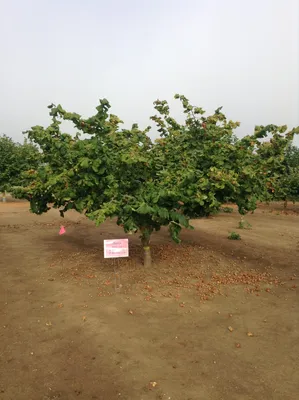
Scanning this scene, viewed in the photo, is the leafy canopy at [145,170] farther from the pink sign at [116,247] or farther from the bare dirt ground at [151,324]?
the bare dirt ground at [151,324]

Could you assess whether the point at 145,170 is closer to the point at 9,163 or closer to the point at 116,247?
the point at 116,247

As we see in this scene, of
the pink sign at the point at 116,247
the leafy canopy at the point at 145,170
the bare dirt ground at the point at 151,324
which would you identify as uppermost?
the leafy canopy at the point at 145,170

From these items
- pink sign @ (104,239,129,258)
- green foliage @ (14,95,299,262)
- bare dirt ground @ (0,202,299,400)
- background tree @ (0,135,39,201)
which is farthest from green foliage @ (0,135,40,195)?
pink sign @ (104,239,129,258)

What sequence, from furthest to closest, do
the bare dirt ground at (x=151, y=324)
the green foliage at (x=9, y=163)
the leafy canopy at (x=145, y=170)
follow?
the green foliage at (x=9, y=163)
the leafy canopy at (x=145, y=170)
the bare dirt ground at (x=151, y=324)

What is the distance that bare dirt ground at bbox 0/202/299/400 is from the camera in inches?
175

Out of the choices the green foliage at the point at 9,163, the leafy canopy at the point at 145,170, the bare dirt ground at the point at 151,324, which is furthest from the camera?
the green foliage at the point at 9,163

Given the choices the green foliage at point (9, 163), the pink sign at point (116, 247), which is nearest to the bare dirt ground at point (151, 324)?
the pink sign at point (116, 247)

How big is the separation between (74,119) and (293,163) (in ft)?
82.4

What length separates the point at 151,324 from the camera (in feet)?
20.3

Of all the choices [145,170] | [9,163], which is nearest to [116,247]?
[145,170]

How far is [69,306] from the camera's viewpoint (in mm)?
6922

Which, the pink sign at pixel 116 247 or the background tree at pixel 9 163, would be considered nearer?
the pink sign at pixel 116 247

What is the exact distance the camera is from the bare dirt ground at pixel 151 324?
4.45 metres

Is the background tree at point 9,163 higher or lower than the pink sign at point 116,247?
higher
